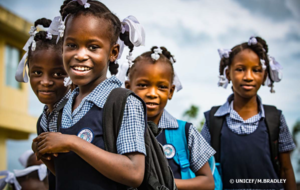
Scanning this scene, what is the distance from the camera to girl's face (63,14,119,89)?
1.97m

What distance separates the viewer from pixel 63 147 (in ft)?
5.51

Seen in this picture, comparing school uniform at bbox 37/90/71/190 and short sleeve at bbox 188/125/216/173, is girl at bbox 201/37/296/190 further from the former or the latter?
school uniform at bbox 37/90/71/190

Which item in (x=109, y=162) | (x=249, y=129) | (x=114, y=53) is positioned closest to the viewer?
(x=109, y=162)

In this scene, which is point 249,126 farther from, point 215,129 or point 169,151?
point 169,151

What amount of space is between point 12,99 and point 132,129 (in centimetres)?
1239

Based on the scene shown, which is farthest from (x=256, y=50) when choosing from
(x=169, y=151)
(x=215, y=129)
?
(x=169, y=151)

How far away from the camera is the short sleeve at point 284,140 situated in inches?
140

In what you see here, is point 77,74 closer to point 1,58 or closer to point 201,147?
point 201,147

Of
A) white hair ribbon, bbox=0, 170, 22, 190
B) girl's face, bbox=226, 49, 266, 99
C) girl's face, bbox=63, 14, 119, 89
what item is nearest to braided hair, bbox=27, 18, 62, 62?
girl's face, bbox=63, 14, 119, 89

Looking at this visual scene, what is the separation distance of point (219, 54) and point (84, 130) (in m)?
2.66

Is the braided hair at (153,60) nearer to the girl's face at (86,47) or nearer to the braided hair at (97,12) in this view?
the braided hair at (97,12)

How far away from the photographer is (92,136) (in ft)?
5.84

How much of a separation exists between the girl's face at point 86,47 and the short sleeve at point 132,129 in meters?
0.29

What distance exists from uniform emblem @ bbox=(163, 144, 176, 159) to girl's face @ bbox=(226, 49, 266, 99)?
1.24m
